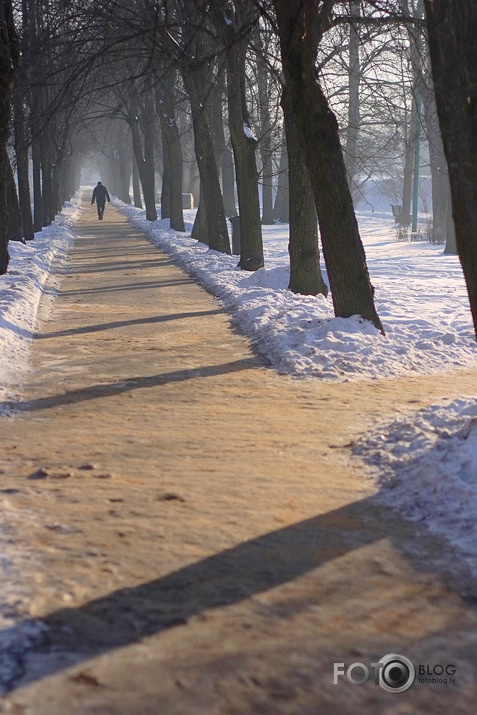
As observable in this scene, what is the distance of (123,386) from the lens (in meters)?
8.01

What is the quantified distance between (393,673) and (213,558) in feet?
4.06

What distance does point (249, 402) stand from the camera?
741 cm

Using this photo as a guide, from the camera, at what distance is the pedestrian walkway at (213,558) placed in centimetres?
308

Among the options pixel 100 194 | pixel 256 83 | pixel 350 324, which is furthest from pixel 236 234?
pixel 100 194

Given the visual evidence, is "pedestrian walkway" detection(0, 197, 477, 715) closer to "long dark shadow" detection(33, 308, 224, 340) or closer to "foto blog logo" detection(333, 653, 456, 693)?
"foto blog logo" detection(333, 653, 456, 693)

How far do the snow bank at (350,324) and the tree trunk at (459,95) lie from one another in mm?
3142

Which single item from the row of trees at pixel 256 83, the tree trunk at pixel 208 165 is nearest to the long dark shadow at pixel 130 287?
the row of trees at pixel 256 83

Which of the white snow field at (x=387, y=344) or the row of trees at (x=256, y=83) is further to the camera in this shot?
the row of trees at (x=256, y=83)

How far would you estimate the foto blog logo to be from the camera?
3.12 meters

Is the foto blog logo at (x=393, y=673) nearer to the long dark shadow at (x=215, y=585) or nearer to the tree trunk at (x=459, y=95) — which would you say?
the long dark shadow at (x=215, y=585)

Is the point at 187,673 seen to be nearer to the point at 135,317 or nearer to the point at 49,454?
the point at 49,454

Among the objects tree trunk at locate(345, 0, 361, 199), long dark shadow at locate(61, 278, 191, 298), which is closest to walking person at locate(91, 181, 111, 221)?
tree trunk at locate(345, 0, 361, 199)

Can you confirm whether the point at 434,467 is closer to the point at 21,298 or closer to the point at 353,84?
the point at 21,298

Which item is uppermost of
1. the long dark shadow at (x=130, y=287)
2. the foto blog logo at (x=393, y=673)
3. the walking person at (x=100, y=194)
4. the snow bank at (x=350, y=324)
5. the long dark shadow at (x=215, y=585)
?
the walking person at (x=100, y=194)
